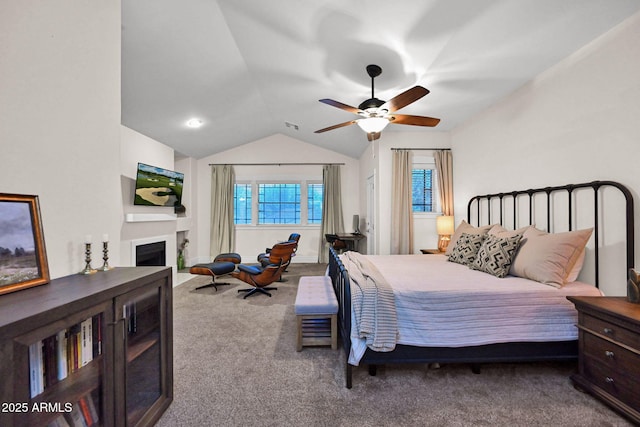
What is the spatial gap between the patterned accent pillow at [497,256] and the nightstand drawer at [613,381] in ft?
2.45

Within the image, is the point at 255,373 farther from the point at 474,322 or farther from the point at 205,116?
the point at 205,116

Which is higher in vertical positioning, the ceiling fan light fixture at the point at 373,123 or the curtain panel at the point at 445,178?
the ceiling fan light fixture at the point at 373,123

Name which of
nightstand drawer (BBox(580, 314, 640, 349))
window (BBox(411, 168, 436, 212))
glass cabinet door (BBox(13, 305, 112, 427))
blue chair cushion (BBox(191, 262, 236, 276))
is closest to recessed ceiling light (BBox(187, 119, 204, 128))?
blue chair cushion (BBox(191, 262, 236, 276))

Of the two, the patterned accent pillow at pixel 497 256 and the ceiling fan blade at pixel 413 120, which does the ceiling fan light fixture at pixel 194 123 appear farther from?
the patterned accent pillow at pixel 497 256

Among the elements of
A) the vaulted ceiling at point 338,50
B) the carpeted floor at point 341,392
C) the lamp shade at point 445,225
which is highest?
the vaulted ceiling at point 338,50

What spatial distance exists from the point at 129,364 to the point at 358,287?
1395mm

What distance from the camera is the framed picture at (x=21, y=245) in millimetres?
1068

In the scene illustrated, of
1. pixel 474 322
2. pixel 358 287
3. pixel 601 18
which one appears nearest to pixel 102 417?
pixel 358 287

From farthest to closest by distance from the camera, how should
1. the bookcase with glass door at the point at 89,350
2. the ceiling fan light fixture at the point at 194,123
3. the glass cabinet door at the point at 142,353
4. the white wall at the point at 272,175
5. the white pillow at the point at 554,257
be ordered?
the white wall at the point at 272,175 < the ceiling fan light fixture at the point at 194,123 < the white pillow at the point at 554,257 < the glass cabinet door at the point at 142,353 < the bookcase with glass door at the point at 89,350

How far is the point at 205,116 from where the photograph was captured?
14.9 feet

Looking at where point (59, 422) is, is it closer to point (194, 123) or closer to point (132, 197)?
point (132, 197)

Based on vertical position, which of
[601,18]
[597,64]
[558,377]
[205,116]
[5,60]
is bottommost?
[558,377]

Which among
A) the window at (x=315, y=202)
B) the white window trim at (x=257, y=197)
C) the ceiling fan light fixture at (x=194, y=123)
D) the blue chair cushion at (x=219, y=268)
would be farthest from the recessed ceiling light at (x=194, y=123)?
the window at (x=315, y=202)

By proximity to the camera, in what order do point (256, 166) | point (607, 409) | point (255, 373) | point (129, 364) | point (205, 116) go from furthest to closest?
point (256, 166)
point (205, 116)
point (255, 373)
point (607, 409)
point (129, 364)
